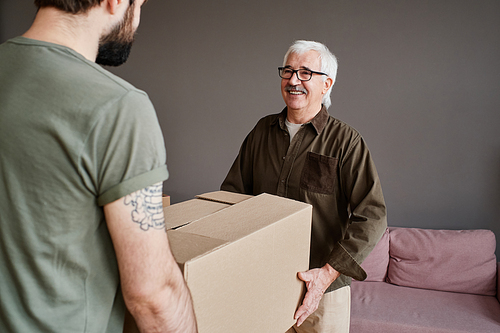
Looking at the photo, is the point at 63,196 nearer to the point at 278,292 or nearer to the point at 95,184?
the point at 95,184

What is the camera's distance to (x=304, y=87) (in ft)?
5.17

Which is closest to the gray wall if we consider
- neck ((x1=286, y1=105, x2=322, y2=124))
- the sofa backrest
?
the sofa backrest

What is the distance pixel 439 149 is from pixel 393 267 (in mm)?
912

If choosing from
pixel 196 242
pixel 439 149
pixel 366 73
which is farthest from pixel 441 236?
pixel 196 242

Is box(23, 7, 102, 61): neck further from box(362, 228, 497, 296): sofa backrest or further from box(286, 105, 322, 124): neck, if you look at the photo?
box(362, 228, 497, 296): sofa backrest

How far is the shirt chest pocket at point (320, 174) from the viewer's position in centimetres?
146

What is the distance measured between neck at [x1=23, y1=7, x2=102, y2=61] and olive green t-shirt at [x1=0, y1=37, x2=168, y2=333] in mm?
31

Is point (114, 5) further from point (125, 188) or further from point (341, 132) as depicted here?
point (341, 132)

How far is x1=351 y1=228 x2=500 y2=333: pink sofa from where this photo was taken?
2301mm

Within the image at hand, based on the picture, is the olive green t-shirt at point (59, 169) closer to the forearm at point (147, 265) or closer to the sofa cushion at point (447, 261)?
the forearm at point (147, 265)

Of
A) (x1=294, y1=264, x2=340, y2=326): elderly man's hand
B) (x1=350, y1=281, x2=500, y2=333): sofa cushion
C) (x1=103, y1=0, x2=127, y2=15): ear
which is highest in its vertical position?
(x1=103, y1=0, x2=127, y2=15): ear

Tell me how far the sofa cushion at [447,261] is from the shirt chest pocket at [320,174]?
157cm

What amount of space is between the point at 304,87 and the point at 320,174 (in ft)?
1.22

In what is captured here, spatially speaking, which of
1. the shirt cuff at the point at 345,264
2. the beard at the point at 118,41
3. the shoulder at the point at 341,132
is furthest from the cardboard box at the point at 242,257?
the shoulder at the point at 341,132
